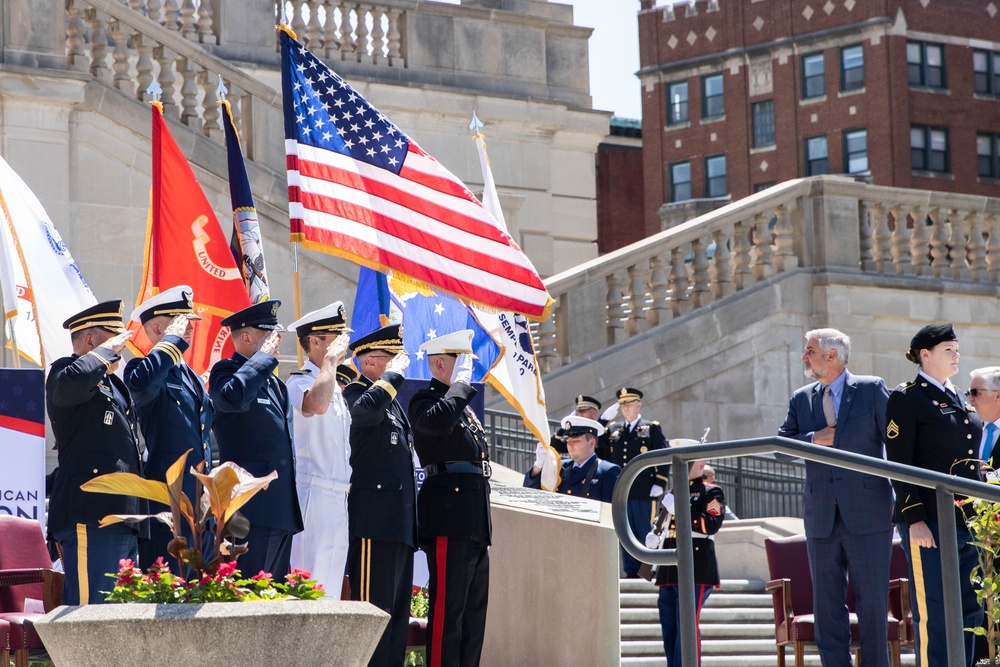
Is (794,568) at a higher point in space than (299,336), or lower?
lower

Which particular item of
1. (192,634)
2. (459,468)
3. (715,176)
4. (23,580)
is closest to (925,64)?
(715,176)

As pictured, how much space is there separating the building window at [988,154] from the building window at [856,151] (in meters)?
3.53

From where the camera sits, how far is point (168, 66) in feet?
51.0

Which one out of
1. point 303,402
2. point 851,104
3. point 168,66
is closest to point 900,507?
point 303,402

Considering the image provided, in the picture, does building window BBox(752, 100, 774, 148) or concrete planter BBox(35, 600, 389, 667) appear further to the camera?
building window BBox(752, 100, 774, 148)

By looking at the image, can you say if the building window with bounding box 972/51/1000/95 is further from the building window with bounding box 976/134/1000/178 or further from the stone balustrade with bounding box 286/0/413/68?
the stone balustrade with bounding box 286/0/413/68

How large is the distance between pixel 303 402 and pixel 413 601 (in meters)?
2.38

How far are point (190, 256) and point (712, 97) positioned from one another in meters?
44.0

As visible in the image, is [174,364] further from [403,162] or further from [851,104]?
[851,104]

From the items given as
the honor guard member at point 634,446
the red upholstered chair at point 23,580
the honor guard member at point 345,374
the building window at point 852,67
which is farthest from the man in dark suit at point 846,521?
the building window at point 852,67

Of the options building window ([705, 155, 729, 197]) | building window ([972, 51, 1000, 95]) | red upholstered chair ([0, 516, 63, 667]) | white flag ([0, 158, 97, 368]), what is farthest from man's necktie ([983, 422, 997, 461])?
building window ([705, 155, 729, 197])

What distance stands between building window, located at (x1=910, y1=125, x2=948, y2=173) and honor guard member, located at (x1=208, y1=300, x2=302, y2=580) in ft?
140

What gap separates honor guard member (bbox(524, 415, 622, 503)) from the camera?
12.4m

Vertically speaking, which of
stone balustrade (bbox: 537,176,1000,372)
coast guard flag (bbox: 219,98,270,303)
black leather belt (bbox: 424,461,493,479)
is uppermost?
stone balustrade (bbox: 537,176,1000,372)
